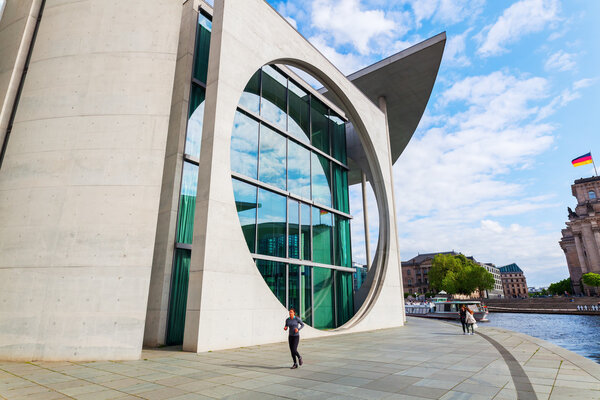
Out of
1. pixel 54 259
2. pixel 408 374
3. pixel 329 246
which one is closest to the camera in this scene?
pixel 408 374

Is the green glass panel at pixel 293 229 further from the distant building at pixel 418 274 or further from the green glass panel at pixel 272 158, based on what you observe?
the distant building at pixel 418 274

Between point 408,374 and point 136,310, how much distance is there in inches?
294

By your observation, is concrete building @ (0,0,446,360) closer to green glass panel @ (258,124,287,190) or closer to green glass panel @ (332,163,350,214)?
green glass panel @ (258,124,287,190)

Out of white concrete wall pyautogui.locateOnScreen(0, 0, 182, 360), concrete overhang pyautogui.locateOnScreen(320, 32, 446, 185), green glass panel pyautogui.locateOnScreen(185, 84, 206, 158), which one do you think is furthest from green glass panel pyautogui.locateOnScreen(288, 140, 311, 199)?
white concrete wall pyautogui.locateOnScreen(0, 0, 182, 360)

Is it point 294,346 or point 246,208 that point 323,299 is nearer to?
point 246,208

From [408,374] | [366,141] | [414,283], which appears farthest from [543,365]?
[414,283]

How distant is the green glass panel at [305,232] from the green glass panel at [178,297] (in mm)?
5821

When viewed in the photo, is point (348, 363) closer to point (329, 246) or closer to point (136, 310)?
point (136, 310)

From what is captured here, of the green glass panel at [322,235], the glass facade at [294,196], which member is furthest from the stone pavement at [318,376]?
the green glass panel at [322,235]

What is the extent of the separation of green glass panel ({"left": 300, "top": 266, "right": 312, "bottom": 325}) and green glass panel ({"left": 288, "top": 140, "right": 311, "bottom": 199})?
13.4 feet

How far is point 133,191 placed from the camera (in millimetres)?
10367

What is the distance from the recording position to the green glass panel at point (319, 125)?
2042 centimetres

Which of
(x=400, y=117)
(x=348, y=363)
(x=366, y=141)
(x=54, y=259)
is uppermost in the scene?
(x=400, y=117)

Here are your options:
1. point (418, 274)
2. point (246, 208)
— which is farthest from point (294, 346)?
point (418, 274)
